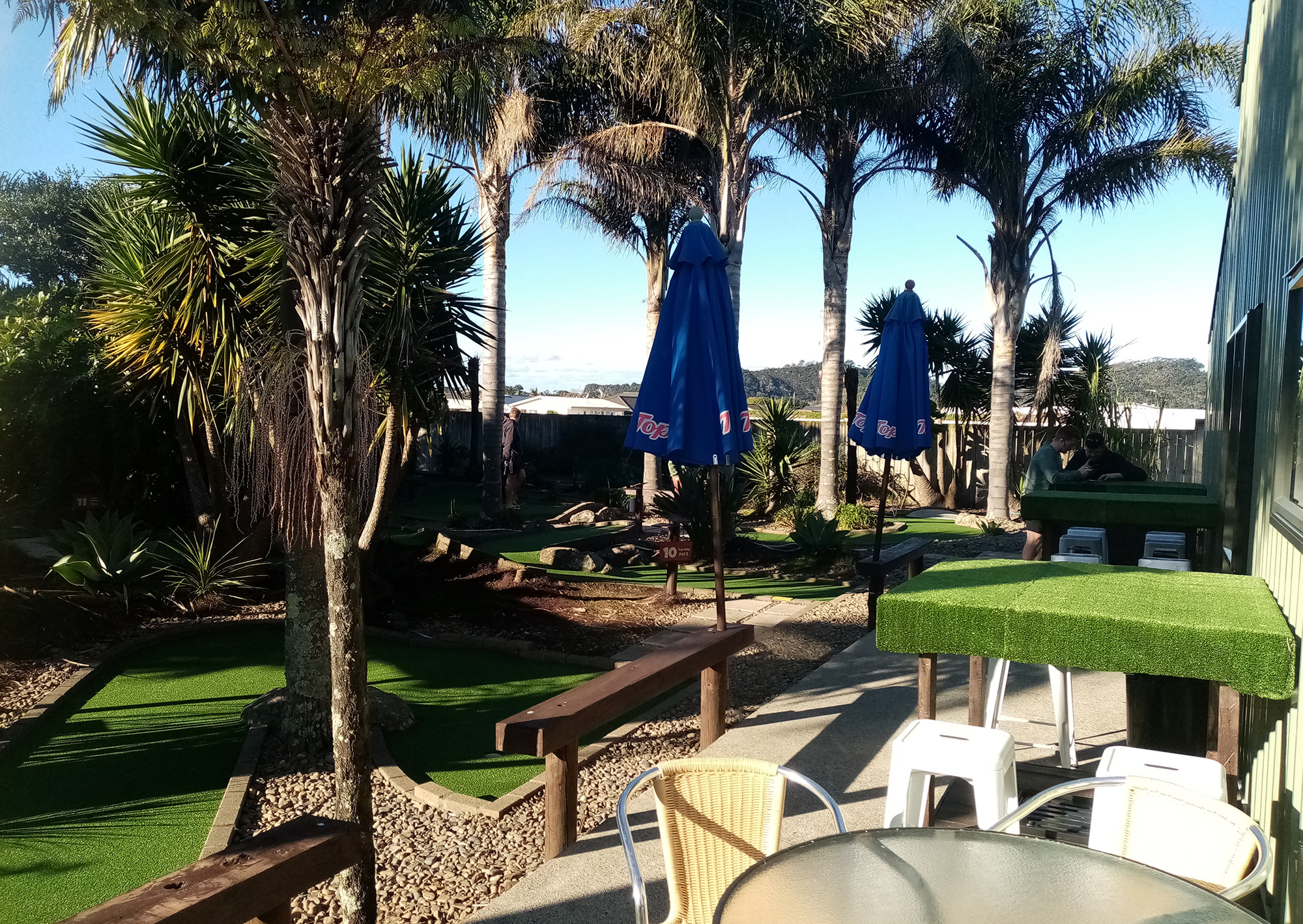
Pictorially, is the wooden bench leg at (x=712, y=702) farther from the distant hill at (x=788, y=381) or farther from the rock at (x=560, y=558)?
the distant hill at (x=788, y=381)

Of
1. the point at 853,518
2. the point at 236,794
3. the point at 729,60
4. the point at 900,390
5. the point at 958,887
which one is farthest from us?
the point at 853,518

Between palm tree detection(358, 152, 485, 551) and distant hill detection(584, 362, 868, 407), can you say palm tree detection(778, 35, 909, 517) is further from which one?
distant hill detection(584, 362, 868, 407)

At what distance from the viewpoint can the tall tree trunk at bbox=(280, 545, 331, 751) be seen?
5.34 meters

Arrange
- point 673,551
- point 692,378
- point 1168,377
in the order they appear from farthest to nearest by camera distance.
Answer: point 1168,377
point 673,551
point 692,378

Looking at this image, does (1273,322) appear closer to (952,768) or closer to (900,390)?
(952,768)

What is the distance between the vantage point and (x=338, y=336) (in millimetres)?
3371

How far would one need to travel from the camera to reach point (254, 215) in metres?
6.83

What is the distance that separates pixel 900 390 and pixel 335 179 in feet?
20.6

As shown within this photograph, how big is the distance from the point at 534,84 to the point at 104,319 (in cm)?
978

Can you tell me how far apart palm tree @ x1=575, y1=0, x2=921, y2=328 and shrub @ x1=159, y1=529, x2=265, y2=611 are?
730cm

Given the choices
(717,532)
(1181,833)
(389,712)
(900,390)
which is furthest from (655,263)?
(1181,833)

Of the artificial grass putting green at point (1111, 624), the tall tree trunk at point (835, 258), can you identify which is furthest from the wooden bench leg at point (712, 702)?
the tall tree trunk at point (835, 258)

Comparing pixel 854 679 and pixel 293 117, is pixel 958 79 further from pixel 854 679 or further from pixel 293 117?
pixel 293 117

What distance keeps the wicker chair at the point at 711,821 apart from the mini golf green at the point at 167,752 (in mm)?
2269
